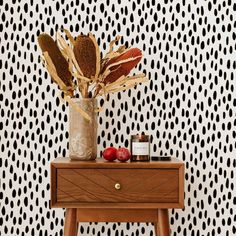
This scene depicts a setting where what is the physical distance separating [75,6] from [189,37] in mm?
579

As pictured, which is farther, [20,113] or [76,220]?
A: [20,113]

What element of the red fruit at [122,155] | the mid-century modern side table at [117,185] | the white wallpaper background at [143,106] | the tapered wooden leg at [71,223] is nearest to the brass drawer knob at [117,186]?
the mid-century modern side table at [117,185]

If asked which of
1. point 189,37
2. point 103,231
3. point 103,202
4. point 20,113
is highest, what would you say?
point 189,37

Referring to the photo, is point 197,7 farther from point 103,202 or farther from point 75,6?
point 103,202

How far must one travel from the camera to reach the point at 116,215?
2.01 metres

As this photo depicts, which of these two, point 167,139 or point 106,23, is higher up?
point 106,23

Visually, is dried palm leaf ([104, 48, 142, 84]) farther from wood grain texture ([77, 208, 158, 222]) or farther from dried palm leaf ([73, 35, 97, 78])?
wood grain texture ([77, 208, 158, 222])

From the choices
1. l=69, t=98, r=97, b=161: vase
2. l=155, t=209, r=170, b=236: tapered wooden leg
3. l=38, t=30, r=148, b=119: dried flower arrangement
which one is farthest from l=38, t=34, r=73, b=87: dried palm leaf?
l=155, t=209, r=170, b=236: tapered wooden leg

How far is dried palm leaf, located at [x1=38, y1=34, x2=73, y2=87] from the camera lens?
2068 mm

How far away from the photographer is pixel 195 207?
236cm

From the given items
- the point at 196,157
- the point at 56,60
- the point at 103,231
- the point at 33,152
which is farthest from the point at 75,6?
the point at 103,231

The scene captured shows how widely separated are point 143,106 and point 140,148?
0.41 m

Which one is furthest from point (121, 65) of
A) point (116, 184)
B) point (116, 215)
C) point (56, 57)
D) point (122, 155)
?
point (116, 215)

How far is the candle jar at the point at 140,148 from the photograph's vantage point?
2.02 meters
